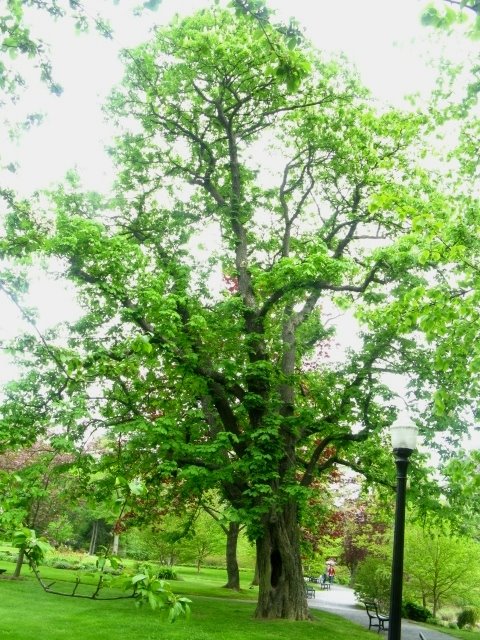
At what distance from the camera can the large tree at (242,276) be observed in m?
14.0

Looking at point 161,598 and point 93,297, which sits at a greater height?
point 93,297

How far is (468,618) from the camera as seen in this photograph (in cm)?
2625

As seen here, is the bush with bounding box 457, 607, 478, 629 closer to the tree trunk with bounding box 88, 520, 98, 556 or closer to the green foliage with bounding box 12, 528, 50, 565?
the tree trunk with bounding box 88, 520, 98, 556

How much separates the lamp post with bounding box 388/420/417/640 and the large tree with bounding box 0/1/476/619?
4.99m

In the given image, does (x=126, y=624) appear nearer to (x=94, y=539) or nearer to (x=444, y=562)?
(x=444, y=562)

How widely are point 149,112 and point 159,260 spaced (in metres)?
3.96

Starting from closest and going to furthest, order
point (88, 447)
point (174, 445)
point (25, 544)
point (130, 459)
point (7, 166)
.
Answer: point (25, 544)
point (7, 166)
point (174, 445)
point (130, 459)
point (88, 447)

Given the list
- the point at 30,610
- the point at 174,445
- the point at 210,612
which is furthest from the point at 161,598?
the point at 210,612

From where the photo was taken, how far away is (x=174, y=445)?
13828mm

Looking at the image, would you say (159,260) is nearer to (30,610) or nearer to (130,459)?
(130,459)

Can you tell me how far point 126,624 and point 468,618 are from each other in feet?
61.3

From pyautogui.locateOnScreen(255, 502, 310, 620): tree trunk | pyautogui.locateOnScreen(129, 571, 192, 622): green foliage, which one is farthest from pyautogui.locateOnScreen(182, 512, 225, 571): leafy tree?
pyautogui.locateOnScreen(129, 571, 192, 622): green foliage

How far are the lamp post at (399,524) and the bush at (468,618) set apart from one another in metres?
21.3

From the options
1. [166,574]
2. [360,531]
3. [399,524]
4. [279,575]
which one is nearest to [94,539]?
[360,531]
